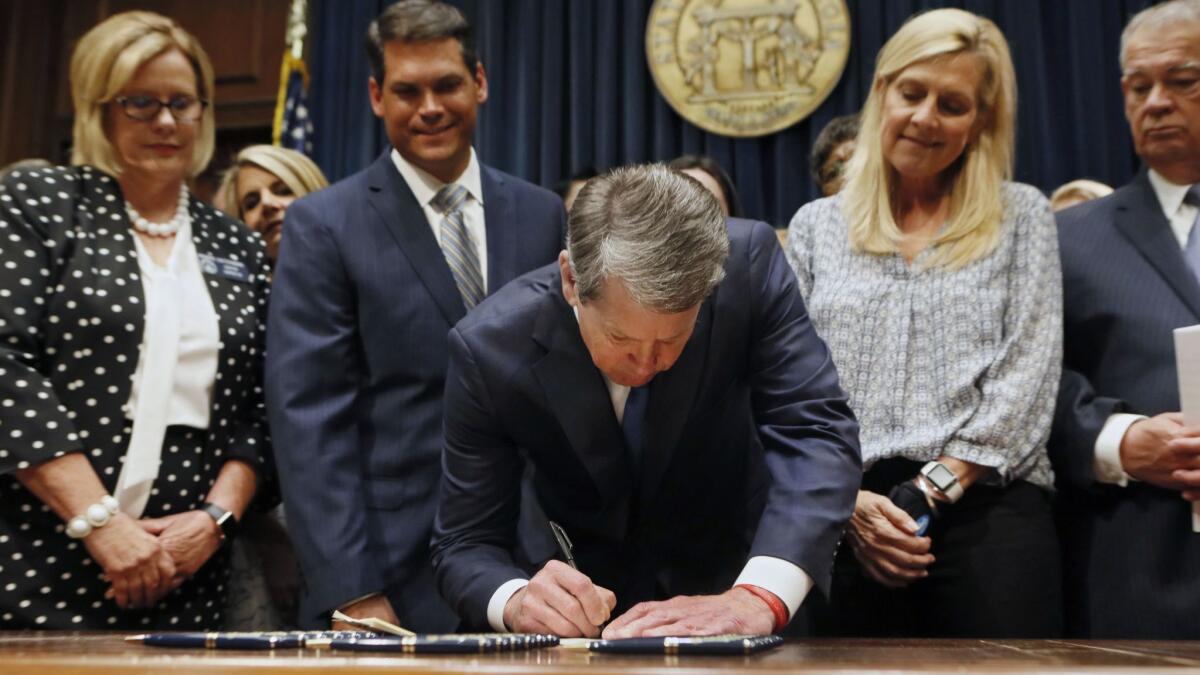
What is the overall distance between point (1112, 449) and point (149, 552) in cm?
181

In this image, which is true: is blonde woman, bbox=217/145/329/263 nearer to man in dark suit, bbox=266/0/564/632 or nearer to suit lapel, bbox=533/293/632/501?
man in dark suit, bbox=266/0/564/632

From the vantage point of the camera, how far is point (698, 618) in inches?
62.1

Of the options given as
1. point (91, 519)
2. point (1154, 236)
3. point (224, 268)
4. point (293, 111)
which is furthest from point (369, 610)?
point (293, 111)

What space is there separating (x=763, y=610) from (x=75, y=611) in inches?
54.4

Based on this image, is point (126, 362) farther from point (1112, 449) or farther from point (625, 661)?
point (1112, 449)

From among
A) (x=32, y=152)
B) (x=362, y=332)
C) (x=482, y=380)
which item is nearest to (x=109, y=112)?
(x=362, y=332)

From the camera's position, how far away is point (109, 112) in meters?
2.51

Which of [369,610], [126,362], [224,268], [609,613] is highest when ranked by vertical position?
[224,268]

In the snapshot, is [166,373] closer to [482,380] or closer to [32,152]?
[482,380]

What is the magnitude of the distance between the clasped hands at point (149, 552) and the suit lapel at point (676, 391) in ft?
3.21

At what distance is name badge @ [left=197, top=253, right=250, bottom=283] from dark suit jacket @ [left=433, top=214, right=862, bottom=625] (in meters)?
0.85

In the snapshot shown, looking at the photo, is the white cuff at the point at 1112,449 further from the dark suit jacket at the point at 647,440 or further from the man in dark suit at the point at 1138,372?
the dark suit jacket at the point at 647,440

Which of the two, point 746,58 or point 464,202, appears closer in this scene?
point 464,202

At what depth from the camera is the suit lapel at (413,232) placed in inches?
94.2
